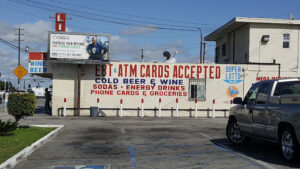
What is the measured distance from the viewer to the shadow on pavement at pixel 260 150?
7.83m

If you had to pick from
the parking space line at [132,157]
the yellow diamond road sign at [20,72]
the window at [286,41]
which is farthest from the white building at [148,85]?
the parking space line at [132,157]

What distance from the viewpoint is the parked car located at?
287 inches

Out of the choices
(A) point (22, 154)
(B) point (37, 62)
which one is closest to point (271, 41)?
(B) point (37, 62)

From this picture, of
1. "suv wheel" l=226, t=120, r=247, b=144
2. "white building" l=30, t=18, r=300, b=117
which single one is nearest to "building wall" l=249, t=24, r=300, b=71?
"white building" l=30, t=18, r=300, b=117

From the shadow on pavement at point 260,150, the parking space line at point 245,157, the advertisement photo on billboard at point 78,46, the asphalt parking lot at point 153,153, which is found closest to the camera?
the parking space line at point 245,157

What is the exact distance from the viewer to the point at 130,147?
9.95m

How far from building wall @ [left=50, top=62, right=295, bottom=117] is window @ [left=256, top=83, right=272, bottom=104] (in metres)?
13.5

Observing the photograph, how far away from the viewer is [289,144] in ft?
24.6

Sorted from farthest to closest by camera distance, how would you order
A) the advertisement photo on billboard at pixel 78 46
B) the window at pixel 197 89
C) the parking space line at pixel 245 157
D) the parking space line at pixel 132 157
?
1. the window at pixel 197 89
2. the advertisement photo on billboard at pixel 78 46
3. the parking space line at pixel 132 157
4. the parking space line at pixel 245 157

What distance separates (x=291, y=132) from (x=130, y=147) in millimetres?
4634

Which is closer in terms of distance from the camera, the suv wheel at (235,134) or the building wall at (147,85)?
the suv wheel at (235,134)

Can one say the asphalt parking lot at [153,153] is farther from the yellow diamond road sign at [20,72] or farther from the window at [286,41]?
the window at [286,41]

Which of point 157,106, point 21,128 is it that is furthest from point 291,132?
Result: point 157,106

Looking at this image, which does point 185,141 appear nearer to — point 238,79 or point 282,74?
point 238,79
